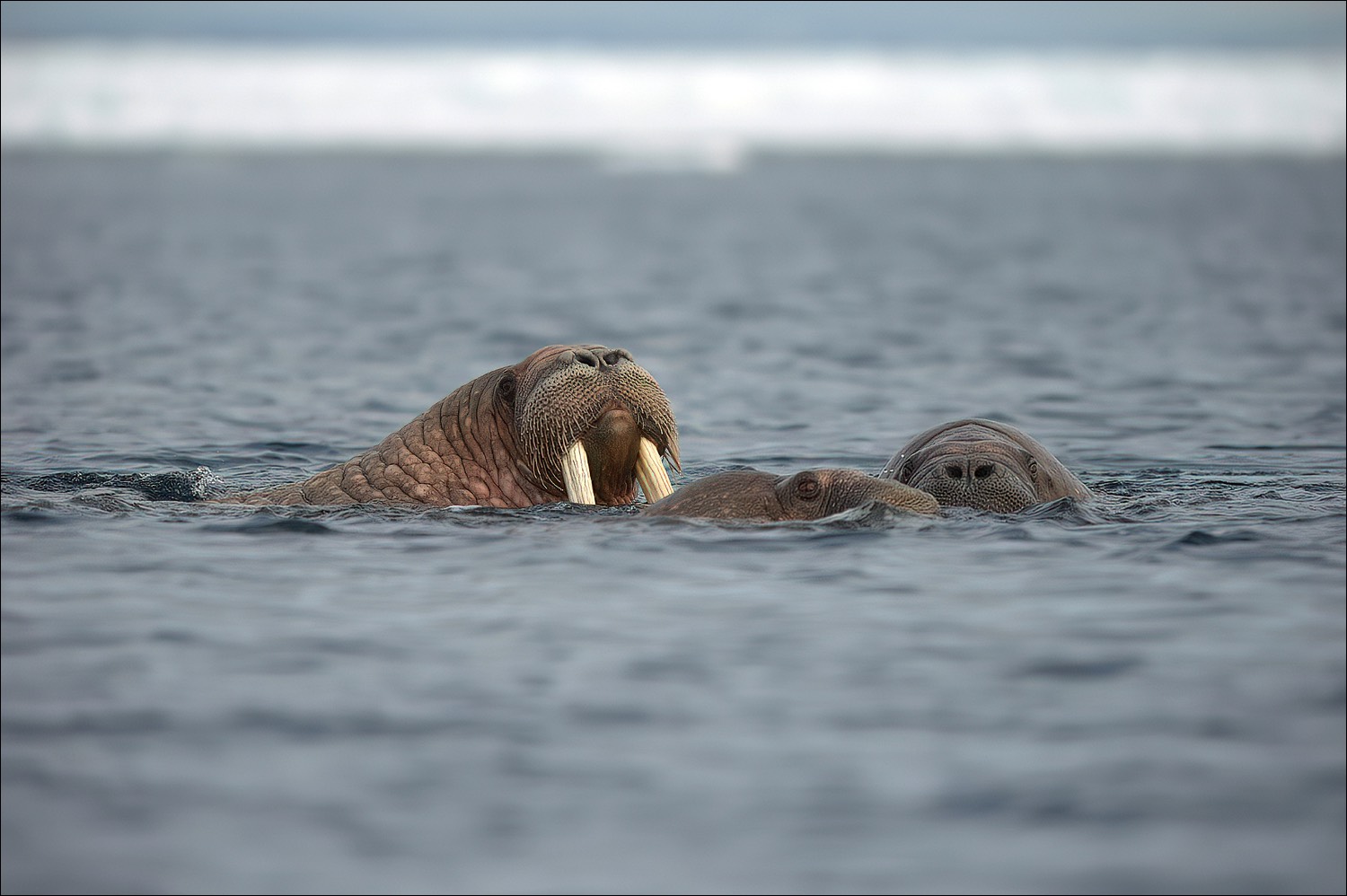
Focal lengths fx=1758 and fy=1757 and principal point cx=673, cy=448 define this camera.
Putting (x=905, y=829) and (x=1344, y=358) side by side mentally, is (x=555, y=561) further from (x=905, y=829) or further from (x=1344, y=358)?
(x=1344, y=358)

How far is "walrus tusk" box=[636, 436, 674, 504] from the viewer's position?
10.0 meters

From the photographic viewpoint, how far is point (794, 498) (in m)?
9.66

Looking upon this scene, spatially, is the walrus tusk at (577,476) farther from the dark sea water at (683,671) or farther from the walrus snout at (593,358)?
the walrus snout at (593,358)

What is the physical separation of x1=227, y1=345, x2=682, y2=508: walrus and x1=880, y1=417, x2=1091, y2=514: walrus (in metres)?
1.52

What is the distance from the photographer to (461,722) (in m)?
6.36

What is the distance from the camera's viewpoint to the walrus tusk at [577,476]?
991 cm

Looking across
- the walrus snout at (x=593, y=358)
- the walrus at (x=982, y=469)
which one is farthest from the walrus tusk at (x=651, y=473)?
the walrus at (x=982, y=469)

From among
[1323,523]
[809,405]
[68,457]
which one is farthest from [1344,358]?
[68,457]

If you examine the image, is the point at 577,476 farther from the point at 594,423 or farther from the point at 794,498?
the point at 794,498

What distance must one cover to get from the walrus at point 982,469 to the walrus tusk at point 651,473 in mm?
1491

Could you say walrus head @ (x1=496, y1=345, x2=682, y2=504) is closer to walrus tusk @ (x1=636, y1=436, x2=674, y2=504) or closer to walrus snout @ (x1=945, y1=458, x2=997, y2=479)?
walrus tusk @ (x1=636, y1=436, x2=674, y2=504)

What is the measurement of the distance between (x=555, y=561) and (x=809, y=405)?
33.8 feet

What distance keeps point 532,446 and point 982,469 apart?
8.49 feet

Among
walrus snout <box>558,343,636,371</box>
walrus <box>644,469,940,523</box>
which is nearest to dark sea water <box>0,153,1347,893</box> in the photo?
walrus <box>644,469,940,523</box>
